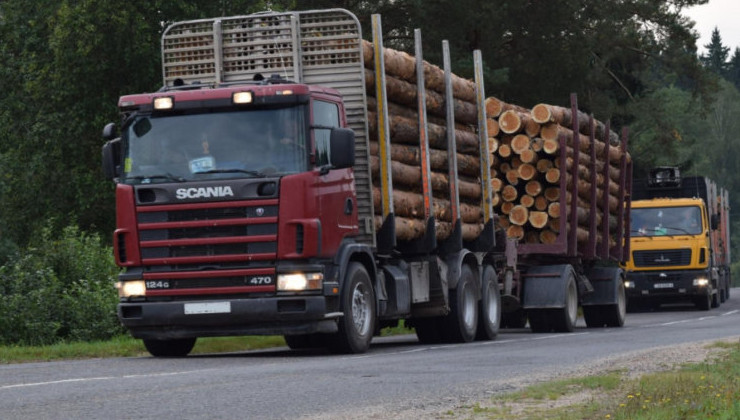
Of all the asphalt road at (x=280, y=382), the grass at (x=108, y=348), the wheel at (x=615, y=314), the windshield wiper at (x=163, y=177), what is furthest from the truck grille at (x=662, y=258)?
the windshield wiper at (x=163, y=177)

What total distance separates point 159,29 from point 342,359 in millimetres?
28414

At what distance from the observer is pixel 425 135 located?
19.3 meters

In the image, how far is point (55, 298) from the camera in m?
20.3

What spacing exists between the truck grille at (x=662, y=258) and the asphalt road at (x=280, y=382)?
61.8 feet

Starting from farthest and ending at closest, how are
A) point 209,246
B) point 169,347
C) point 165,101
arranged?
1. point 169,347
2. point 165,101
3. point 209,246

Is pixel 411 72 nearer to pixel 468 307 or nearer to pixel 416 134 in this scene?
pixel 416 134

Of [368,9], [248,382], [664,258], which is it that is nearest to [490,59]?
[368,9]

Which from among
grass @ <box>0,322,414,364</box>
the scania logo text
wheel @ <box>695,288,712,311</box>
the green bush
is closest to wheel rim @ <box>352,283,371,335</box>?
the scania logo text

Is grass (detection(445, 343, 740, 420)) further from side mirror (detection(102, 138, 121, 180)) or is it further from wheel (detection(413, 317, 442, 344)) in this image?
wheel (detection(413, 317, 442, 344))

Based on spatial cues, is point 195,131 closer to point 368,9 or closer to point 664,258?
point 664,258

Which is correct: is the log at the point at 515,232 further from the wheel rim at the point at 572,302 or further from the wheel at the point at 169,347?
the wheel at the point at 169,347

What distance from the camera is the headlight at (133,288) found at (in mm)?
16070

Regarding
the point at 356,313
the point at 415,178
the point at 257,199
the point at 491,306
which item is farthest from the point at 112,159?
the point at 491,306

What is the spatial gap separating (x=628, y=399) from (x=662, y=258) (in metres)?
28.0
